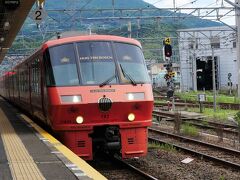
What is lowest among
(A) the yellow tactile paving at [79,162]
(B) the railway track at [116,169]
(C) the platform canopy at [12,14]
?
(B) the railway track at [116,169]

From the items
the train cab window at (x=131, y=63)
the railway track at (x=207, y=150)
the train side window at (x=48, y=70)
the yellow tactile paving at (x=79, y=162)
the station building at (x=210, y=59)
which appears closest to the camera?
the yellow tactile paving at (x=79, y=162)

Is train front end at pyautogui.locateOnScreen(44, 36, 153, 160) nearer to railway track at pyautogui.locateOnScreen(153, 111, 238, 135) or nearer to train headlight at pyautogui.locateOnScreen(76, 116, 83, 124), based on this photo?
train headlight at pyautogui.locateOnScreen(76, 116, 83, 124)

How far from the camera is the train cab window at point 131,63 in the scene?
1059 centimetres

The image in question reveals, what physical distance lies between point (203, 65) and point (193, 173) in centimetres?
5089

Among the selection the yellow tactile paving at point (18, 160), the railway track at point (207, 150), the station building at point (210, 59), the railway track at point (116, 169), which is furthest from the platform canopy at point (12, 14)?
the station building at point (210, 59)

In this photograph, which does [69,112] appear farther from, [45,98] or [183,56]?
[183,56]

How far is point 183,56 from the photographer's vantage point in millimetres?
74750

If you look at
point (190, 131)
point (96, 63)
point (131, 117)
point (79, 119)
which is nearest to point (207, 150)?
point (190, 131)

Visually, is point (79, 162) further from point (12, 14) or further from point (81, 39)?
point (12, 14)

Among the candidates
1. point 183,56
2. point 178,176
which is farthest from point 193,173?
point 183,56

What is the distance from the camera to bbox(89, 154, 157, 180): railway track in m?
10.1

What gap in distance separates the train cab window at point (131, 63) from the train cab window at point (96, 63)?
0.21 metres

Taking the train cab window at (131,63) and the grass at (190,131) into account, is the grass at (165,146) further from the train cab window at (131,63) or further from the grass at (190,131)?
the train cab window at (131,63)

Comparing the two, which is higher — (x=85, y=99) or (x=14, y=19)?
(x=14, y=19)
